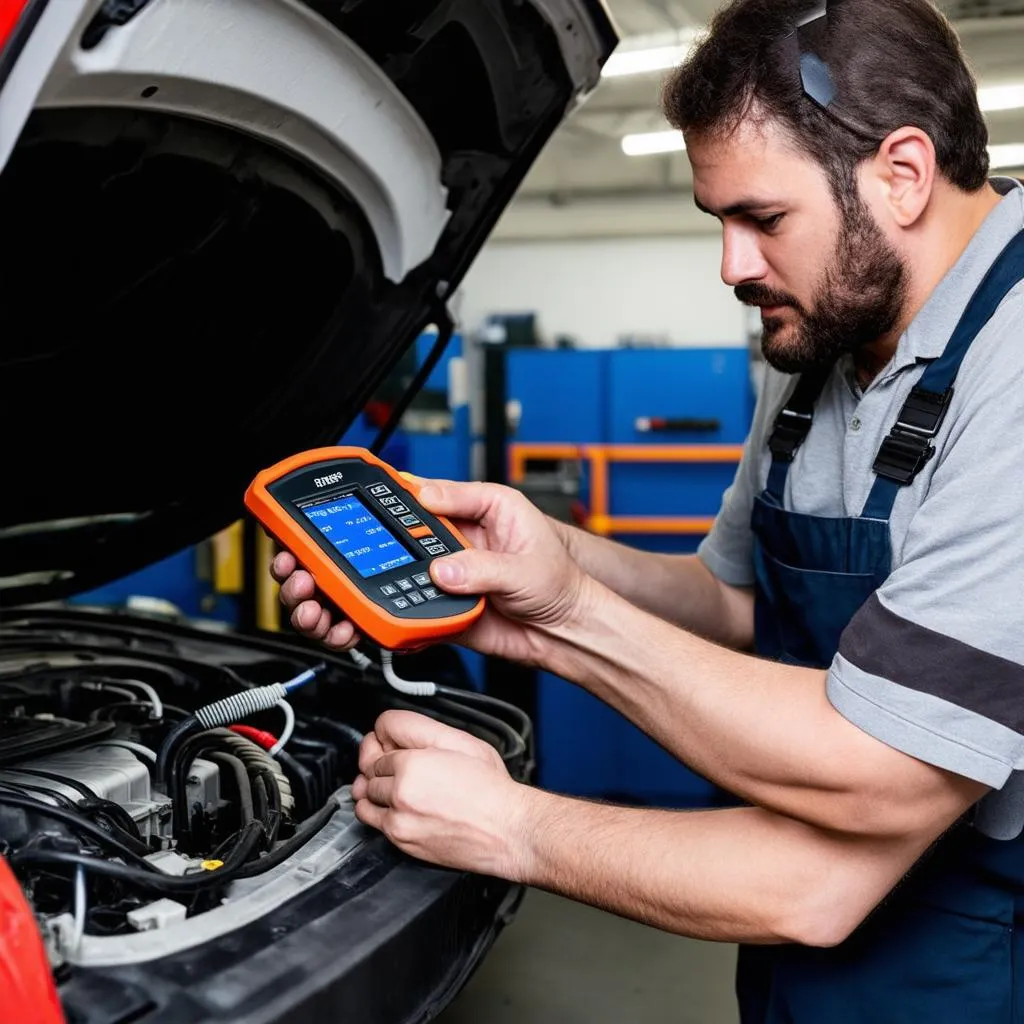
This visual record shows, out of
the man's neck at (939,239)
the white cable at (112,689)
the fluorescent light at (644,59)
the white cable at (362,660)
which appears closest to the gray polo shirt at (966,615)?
the man's neck at (939,239)

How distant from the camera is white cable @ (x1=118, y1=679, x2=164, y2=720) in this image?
1328mm

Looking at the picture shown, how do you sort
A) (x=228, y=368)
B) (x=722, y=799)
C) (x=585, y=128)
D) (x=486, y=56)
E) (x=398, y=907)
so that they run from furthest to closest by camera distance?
(x=585, y=128) → (x=722, y=799) → (x=228, y=368) → (x=486, y=56) → (x=398, y=907)

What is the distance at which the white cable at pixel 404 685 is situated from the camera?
138 cm

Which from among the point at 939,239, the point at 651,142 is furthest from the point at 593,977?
the point at 651,142

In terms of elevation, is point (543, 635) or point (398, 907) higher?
point (543, 635)

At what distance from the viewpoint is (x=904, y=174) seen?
1071 millimetres

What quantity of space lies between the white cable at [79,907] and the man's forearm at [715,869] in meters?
0.41

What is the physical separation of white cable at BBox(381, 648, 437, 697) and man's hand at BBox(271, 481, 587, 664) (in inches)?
8.6

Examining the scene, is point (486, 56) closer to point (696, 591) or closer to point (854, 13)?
point (854, 13)

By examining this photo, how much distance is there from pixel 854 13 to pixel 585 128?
683 centimetres

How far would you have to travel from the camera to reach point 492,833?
1057 mm

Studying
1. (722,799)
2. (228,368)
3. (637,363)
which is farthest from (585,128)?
(228,368)

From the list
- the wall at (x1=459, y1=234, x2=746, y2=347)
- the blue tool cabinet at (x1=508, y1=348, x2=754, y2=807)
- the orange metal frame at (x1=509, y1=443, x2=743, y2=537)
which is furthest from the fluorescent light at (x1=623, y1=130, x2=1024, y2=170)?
the orange metal frame at (x1=509, y1=443, x2=743, y2=537)

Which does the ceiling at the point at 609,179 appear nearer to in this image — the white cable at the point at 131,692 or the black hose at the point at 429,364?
the black hose at the point at 429,364
